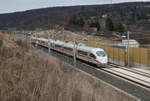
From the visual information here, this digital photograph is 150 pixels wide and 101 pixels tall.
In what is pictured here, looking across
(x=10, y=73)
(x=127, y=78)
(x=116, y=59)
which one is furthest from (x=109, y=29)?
(x=10, y=73)

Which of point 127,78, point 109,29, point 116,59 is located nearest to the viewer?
point 127,78

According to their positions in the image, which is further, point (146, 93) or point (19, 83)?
point (146, 93)

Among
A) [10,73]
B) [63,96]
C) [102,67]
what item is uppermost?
[10,73]

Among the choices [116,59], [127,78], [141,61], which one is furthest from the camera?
[116,59]

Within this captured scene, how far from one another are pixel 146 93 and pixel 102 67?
14.0m

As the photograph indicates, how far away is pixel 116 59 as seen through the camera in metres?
34.4

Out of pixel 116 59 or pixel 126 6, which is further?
pixel 126 6

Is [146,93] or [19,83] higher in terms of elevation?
[19,83]

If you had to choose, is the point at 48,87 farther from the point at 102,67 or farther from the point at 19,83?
the point at 102,67

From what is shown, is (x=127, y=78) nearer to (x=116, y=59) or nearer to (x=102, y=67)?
(x=102, y=67)

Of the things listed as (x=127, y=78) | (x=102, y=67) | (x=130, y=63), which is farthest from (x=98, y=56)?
(x=127, y=78)

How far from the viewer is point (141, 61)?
96.1 ft

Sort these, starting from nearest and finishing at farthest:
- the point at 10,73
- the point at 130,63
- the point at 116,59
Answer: the point at 10,73
the point at 130,63
the point at 116,59

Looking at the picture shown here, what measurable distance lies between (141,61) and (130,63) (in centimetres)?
288
